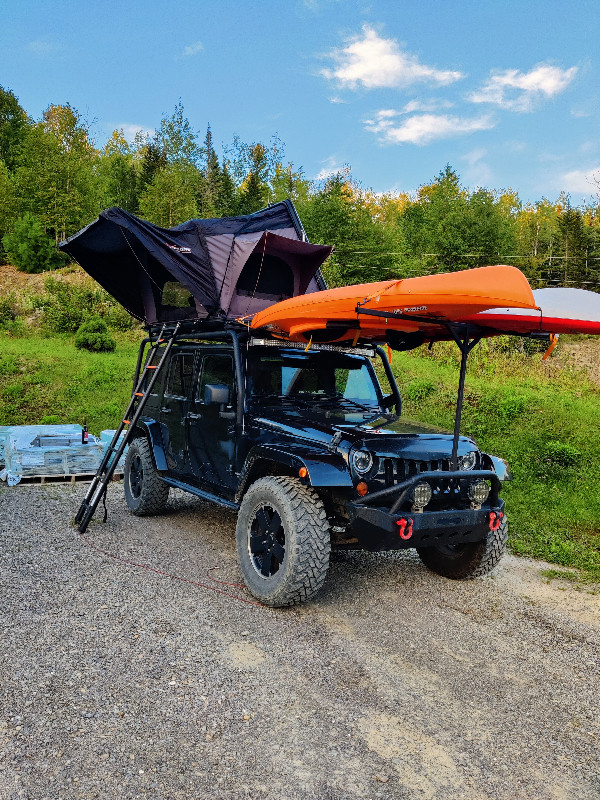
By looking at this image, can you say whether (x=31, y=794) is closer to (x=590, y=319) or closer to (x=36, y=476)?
(x=590, y=319)

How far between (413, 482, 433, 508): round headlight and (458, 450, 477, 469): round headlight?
684mm

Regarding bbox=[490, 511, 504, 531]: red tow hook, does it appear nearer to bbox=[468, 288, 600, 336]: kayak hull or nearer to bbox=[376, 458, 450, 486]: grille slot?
bbox=[376, 458, 450, 486]: grille slot

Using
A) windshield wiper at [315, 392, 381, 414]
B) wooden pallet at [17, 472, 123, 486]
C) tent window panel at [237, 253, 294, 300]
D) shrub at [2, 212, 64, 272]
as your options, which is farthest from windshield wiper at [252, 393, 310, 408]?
shrub at [2, 212, 64, 272]

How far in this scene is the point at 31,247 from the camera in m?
39.9

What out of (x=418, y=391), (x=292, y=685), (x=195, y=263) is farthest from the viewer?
(x=418, y=391)

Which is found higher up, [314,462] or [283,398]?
[283,398]

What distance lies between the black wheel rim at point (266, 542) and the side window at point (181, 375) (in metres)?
2.17

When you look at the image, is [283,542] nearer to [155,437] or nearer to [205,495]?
[205,495]

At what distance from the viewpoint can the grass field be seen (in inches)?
292

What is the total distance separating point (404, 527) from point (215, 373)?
9.09 ft

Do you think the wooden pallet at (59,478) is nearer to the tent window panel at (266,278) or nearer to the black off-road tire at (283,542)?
the tent window panel at (266,278)

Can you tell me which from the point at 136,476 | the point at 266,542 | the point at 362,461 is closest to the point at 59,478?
the point at 136,476

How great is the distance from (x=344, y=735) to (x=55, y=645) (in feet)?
6.45

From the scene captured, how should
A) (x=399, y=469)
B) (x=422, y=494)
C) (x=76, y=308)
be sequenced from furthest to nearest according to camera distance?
(x=76, y=308) → (x=399, y=469) → (x=422, y=494)
